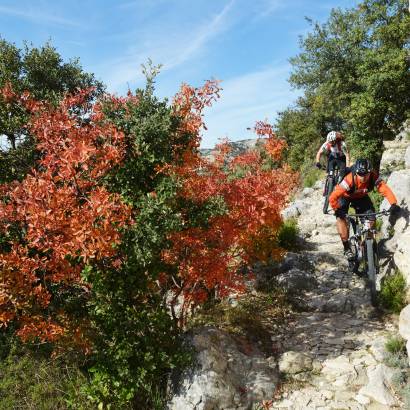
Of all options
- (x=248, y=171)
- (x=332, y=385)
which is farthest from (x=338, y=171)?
(x=332, y=385)

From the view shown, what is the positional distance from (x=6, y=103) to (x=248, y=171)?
21.4ft

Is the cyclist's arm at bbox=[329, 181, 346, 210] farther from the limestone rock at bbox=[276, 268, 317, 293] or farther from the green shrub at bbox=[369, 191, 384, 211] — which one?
the green shrub at bbox=[369, 191, 384, 211]

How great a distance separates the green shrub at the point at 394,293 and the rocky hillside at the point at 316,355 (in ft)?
0.74

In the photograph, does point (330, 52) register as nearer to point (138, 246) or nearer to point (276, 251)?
point (276, 251)

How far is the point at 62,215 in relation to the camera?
5344 mm

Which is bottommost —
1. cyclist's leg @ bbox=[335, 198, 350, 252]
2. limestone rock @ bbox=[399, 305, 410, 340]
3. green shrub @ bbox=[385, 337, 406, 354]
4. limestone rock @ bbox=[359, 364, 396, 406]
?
limestone rock @ bbox=[359, 364, 396, 406]

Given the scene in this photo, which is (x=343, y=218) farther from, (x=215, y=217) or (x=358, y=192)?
(x=215, y=217)

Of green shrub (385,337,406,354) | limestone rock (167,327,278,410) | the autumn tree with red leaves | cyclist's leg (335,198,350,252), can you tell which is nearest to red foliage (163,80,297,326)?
the autumn tree with red leaves

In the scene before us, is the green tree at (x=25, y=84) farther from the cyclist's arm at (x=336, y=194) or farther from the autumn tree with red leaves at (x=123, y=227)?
the cyclist's arm at (x=336, y=194)

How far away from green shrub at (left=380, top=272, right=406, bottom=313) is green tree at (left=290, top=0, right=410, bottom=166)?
13.0 m

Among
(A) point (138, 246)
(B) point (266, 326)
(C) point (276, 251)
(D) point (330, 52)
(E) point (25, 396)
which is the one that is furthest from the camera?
(D) point (330, 52)

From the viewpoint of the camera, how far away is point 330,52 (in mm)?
22078

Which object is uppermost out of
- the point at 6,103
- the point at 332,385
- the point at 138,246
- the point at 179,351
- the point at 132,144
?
the point at 6,103

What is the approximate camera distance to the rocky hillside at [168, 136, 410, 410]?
6773 mm
